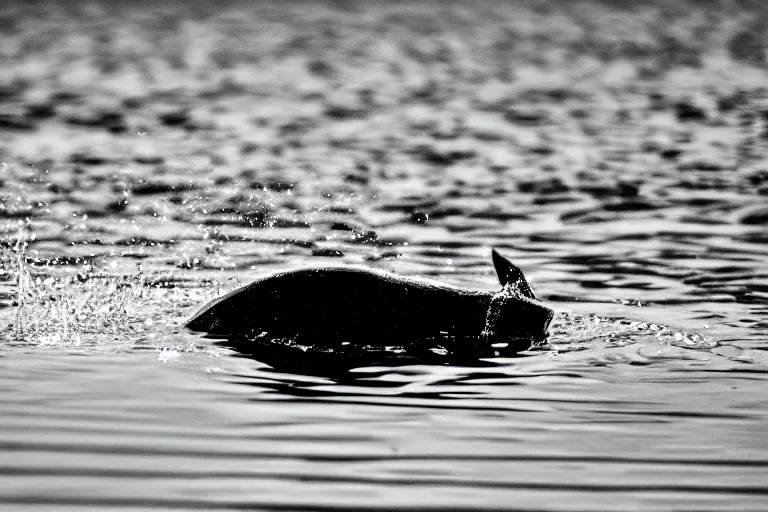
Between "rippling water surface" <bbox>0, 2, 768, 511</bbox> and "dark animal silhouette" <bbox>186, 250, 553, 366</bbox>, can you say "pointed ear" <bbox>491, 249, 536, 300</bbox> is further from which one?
"rippling water surface" <bbox>0, 2, 768, 511</bbox>

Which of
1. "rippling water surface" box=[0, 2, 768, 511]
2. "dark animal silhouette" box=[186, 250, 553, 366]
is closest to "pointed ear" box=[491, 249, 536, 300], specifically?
"dark animal silhouette" box=[186, 250, 553, 366]

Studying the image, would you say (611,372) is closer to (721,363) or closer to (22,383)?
(721,363)

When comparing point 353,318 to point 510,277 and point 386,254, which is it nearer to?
point 510,277

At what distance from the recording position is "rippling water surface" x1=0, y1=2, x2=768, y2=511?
662 centimetres

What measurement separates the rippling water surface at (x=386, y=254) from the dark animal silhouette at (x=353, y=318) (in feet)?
1.16

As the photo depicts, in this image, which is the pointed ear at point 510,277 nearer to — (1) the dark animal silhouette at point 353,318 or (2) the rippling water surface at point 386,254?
(1) the dark animal silhouette at point 353,318

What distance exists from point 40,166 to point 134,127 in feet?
9.80

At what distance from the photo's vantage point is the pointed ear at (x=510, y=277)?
957cm

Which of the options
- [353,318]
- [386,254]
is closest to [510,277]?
[353,318]

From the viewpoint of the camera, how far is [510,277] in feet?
31.7

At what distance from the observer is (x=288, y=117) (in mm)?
20156

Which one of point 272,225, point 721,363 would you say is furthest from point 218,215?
point 721,363

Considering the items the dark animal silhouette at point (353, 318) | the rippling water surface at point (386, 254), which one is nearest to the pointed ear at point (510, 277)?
Answer: the dark animal silhouette at point (353, 318)

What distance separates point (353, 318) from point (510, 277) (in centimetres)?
121
